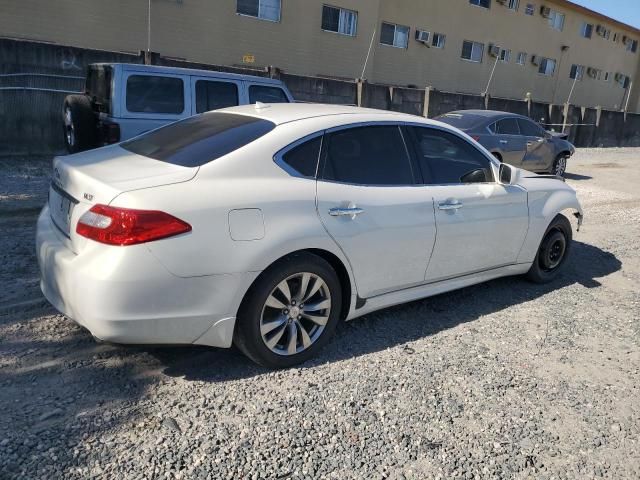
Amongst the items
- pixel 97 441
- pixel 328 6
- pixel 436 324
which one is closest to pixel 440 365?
pixel 436 324

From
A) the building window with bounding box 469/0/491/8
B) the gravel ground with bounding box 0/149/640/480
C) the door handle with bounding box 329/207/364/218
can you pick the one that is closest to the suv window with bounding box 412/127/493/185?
the door handle with bounding box 329/207/364/218

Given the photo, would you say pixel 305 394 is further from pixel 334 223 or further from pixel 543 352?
pixel 543 352

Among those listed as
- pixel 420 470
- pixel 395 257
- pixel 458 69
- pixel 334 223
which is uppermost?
pixel 458 69

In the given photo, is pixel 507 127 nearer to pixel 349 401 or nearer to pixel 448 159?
pixel 448 159

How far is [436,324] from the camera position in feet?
14.1

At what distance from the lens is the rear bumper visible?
281 centimetres

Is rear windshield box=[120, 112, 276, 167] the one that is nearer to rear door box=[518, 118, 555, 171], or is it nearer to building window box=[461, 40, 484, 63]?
rear door box=[518, 118, 555, 171]

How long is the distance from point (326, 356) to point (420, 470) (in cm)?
115

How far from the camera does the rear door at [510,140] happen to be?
1114 centimetres

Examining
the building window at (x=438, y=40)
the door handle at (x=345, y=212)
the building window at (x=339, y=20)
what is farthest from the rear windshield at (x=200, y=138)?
the building window at (x=438, y=40)

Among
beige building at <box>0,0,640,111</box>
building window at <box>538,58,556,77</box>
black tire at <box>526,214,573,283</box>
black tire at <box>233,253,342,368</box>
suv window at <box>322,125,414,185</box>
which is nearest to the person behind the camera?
black tire at <box>233,253,342,368</box>

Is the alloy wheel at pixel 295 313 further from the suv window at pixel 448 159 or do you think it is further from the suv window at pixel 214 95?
the suv window at pixel 214 95

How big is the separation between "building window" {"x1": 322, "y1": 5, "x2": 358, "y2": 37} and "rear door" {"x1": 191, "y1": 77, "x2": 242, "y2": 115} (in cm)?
1267

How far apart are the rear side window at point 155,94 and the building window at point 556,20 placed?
29.1m
